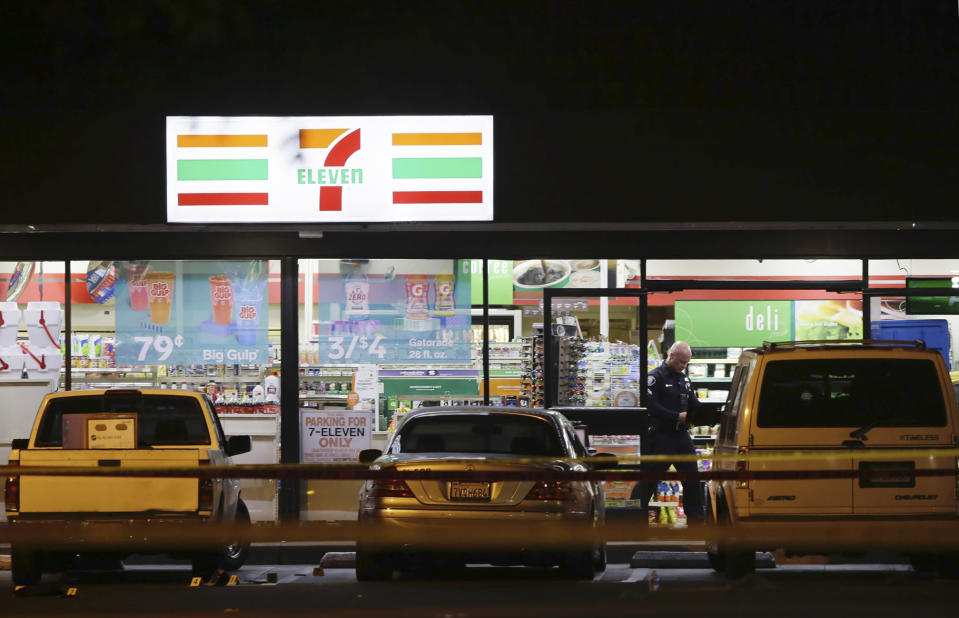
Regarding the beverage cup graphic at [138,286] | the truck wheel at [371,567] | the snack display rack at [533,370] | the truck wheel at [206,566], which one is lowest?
the truck wheel at [206,566]

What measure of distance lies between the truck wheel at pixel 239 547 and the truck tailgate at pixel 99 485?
1247mm

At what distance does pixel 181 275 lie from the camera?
14859 mm

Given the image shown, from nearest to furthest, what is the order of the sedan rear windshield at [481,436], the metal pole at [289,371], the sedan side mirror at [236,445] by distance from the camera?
the sedan rear windshield at [481,436], the sedan side mirror at [236,445], the metal pole at [289,371]

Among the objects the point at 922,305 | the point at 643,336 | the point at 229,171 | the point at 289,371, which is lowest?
the point at 289,371

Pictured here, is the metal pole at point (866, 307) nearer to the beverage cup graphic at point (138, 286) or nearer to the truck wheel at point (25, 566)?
the beverage cup graphic at point (138, 286)

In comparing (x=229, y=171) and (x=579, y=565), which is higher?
(x=229, y=171)

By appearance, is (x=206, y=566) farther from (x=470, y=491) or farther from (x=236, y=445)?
(x=470, y=491)

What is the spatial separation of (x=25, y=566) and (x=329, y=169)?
19.2ft

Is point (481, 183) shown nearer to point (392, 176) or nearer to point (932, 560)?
point (392, 176)

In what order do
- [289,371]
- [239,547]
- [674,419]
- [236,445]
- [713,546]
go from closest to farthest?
[713,546], [239,547], [236,445], [674,419], [289,371]

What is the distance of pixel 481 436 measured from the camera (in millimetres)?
10680

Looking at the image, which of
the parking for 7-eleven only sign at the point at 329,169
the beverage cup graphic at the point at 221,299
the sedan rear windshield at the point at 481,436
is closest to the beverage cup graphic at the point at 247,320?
the beverage cup graphic at the point at 221,299

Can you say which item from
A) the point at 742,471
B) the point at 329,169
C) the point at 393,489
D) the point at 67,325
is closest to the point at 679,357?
the point at 329,169

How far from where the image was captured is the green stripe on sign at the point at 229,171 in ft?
45.3
